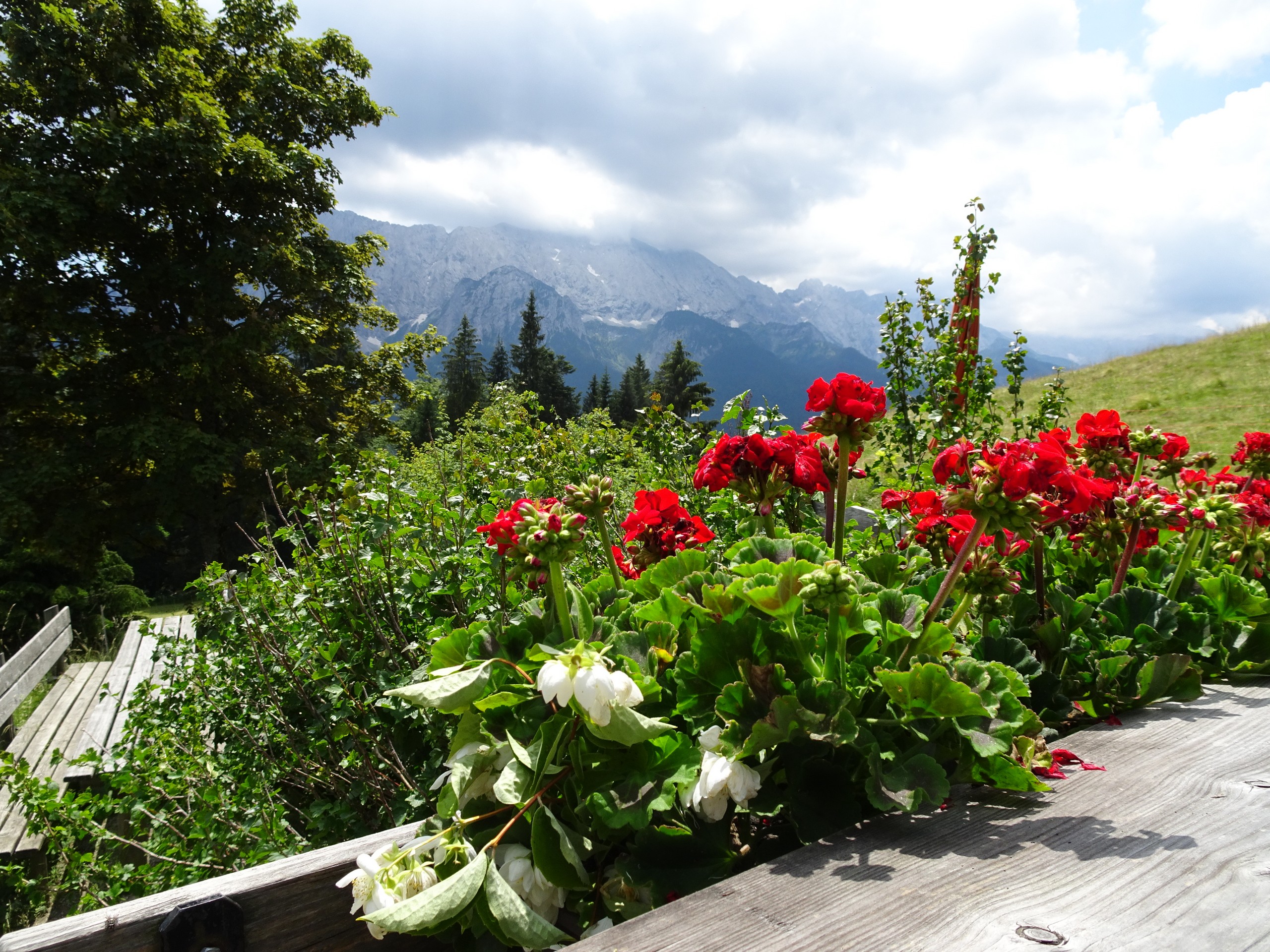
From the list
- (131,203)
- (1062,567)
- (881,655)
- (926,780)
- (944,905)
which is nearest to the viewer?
(944,905)

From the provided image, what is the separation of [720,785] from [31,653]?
6197 millimetres

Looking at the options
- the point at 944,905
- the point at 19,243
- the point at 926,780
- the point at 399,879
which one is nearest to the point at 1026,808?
the point at 926,780

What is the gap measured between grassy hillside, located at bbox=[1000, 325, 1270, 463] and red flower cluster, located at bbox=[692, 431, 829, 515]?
8.90 m

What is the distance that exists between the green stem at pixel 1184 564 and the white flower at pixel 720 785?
1228mm

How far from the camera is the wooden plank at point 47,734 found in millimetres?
3164

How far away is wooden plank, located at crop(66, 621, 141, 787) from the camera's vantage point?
3.38m

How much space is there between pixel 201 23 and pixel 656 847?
1625 cm

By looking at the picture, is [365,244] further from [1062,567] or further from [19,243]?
[1062,567]

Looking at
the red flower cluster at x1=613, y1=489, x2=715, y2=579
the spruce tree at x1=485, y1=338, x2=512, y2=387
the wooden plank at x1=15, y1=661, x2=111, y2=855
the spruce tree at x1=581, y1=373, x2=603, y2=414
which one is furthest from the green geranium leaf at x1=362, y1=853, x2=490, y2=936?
the spruce tree at x1=485, y1=338, x2=512, y2=387

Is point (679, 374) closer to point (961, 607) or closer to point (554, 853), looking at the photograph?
point (961, 607)

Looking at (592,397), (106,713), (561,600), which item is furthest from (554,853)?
(592,397)

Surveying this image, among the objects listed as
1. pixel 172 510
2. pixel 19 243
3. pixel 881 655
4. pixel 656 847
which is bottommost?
pixel 172 510

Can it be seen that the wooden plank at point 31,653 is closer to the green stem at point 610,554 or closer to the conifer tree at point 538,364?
the green stem at point 610,554

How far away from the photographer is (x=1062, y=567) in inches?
73.8
